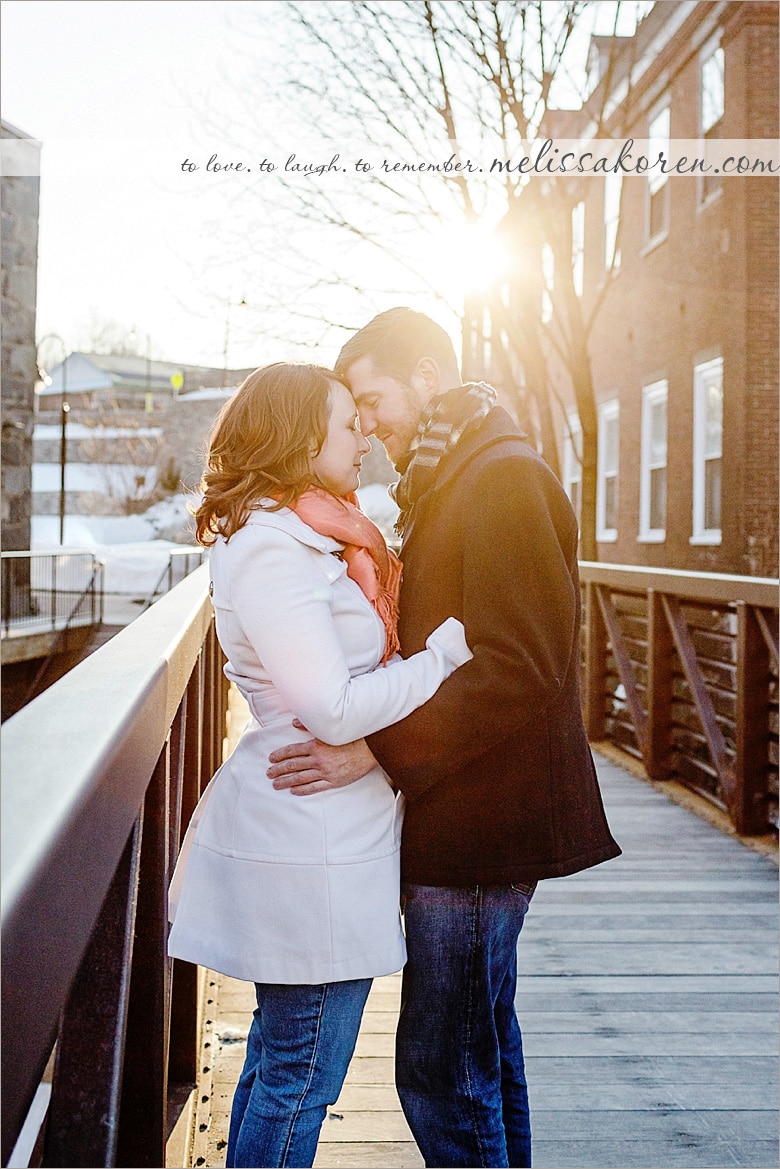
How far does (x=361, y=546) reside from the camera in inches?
73.2

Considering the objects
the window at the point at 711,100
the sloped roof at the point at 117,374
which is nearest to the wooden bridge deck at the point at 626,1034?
the window at the point at 711,100

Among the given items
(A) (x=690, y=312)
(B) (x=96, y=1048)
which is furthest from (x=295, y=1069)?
(A) (x=690, y=312)

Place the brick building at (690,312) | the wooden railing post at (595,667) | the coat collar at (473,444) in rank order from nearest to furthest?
the coat collar at (473,444) < the wooden railing post at (595,667) < the brick building at (690,312)

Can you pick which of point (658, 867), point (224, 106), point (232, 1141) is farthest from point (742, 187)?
point (232, 1141)

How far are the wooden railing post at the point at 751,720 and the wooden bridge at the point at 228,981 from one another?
12 millimetres

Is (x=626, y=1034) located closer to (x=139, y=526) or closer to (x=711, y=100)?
(x=711, y=100)

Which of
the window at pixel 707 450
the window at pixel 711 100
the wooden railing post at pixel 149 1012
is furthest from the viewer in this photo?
the window at pixel 707 450

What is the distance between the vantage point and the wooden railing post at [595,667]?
7.82 meters

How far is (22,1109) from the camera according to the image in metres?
0.70

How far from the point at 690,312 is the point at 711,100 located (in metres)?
2.19

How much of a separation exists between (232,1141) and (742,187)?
11.2 metres

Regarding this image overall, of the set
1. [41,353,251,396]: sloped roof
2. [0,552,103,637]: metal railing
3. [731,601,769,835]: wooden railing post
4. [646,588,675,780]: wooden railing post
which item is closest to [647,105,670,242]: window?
[646,588,675,780]: wooden railing post

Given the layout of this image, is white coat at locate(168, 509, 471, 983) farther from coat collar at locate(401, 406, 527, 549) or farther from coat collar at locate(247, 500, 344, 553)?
coat collar at locate(401, 406, 527, 549)

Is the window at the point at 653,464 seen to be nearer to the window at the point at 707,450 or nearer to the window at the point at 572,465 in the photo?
the window at the point at 707,450
